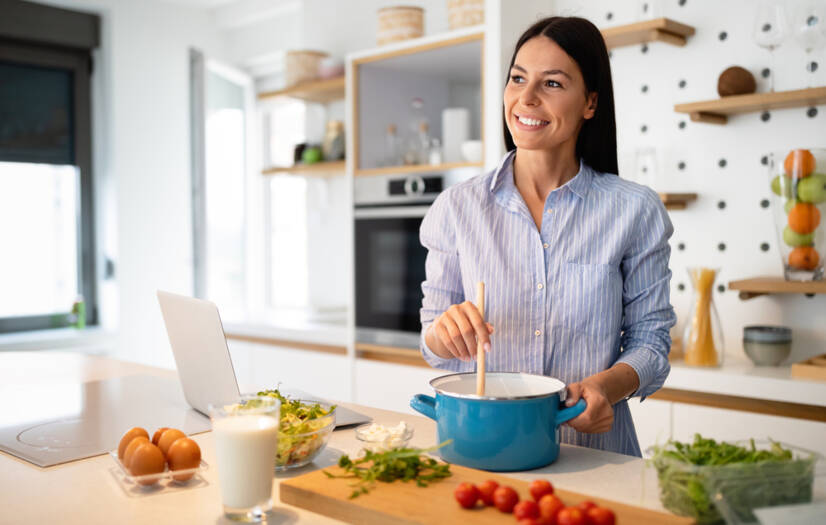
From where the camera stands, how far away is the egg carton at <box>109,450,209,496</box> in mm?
1058

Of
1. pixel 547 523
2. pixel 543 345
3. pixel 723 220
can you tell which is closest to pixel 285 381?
pixel 723 220

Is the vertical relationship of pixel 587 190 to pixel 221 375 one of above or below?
above

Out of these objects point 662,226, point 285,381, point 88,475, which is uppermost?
point 662,226

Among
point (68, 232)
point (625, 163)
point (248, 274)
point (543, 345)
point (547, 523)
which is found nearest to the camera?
point (547, 523)

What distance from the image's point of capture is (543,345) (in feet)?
4.73

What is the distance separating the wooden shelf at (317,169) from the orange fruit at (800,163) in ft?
6.85

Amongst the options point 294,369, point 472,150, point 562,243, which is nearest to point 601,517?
point 562,243

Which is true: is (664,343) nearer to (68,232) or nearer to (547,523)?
(547,523)

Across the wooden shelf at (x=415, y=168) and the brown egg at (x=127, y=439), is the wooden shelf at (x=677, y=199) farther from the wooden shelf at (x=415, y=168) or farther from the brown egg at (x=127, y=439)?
the brown egg at (x=127, y=439)

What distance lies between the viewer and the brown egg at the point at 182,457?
108 centimetres

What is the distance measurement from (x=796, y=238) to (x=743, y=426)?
0.57 m

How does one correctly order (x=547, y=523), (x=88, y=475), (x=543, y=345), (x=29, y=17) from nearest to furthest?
(x=547, y=523) → (x=88, y=475) → (x=543, y=345) → (x=29, y=17)

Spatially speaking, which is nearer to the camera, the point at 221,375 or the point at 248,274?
the point at 221,375

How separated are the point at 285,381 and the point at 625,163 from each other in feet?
6.18
